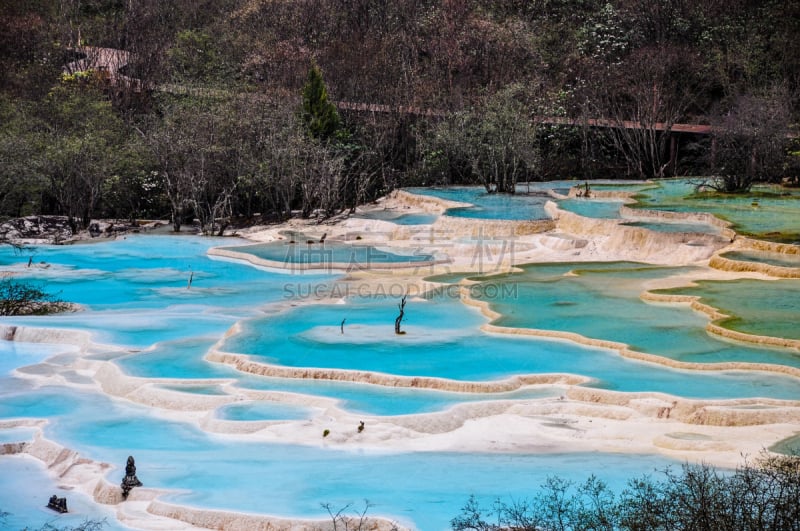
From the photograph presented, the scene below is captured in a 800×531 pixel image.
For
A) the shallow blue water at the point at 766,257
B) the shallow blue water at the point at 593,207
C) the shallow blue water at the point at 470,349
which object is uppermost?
the shallow blue water at the point at 593,207

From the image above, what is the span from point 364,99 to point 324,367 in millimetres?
22274

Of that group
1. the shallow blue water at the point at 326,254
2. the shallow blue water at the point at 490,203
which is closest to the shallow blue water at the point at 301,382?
the shallow blue water at the point at 326,254

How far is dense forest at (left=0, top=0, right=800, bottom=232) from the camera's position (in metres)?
28.1

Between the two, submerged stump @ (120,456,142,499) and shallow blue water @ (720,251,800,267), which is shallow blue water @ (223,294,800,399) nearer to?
shallow blue water @ (720,251,800,267)

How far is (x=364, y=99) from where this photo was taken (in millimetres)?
35094

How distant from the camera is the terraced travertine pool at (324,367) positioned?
33.0ft

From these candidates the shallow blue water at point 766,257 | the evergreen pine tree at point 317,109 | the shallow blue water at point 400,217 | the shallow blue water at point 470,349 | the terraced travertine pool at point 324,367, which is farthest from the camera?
the evergreen pine tree at point 317,109

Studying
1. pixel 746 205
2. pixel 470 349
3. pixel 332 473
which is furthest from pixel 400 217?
pixel 332 473

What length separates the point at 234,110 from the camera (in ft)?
98.1

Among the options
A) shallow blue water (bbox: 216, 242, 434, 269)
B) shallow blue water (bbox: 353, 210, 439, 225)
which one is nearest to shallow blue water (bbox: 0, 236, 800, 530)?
shallow blue water (bbox: 216, 242, 434, 269)

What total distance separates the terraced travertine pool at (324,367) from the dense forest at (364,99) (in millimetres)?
7210

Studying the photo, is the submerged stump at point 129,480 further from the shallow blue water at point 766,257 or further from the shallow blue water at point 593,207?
the shallow blue water at point 593,207

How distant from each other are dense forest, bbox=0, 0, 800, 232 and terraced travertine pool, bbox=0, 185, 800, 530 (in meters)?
7.21

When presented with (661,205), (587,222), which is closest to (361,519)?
(587,222)
